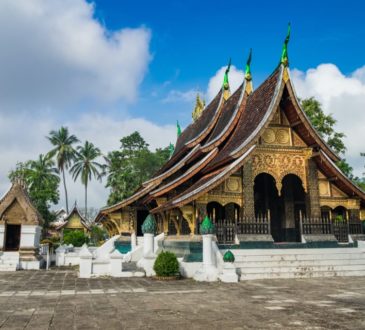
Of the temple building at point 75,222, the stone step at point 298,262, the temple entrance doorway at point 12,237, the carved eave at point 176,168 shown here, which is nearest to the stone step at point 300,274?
the stone step at point 298,262

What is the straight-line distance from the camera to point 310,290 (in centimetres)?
813

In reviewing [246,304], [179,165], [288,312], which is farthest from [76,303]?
[179,165]

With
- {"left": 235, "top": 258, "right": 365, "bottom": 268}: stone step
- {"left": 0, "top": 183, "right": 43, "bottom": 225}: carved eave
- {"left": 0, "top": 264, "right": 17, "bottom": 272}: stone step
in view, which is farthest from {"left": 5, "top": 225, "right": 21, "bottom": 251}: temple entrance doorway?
{"left": 235, "top": 258, "right": 365, "bottom": 268}: stone step

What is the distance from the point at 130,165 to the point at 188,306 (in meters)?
43.2

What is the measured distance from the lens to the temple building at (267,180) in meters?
11.7

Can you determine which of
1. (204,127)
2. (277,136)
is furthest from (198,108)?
(277,136)

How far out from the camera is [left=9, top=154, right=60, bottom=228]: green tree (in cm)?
3400

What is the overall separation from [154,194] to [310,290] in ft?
23.3

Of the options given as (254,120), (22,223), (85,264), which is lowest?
(85,264)

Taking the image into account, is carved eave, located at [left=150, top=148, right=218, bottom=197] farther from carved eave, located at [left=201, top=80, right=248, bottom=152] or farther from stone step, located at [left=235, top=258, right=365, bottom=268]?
stone step, located at [left=235, top=258, right=365, bottom=268]

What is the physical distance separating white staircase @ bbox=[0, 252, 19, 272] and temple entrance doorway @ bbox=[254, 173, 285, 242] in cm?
1111

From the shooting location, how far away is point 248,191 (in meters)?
12.3

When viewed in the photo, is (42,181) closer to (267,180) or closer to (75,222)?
(75,222)

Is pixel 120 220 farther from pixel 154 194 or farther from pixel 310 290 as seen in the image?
pixel 310 290
